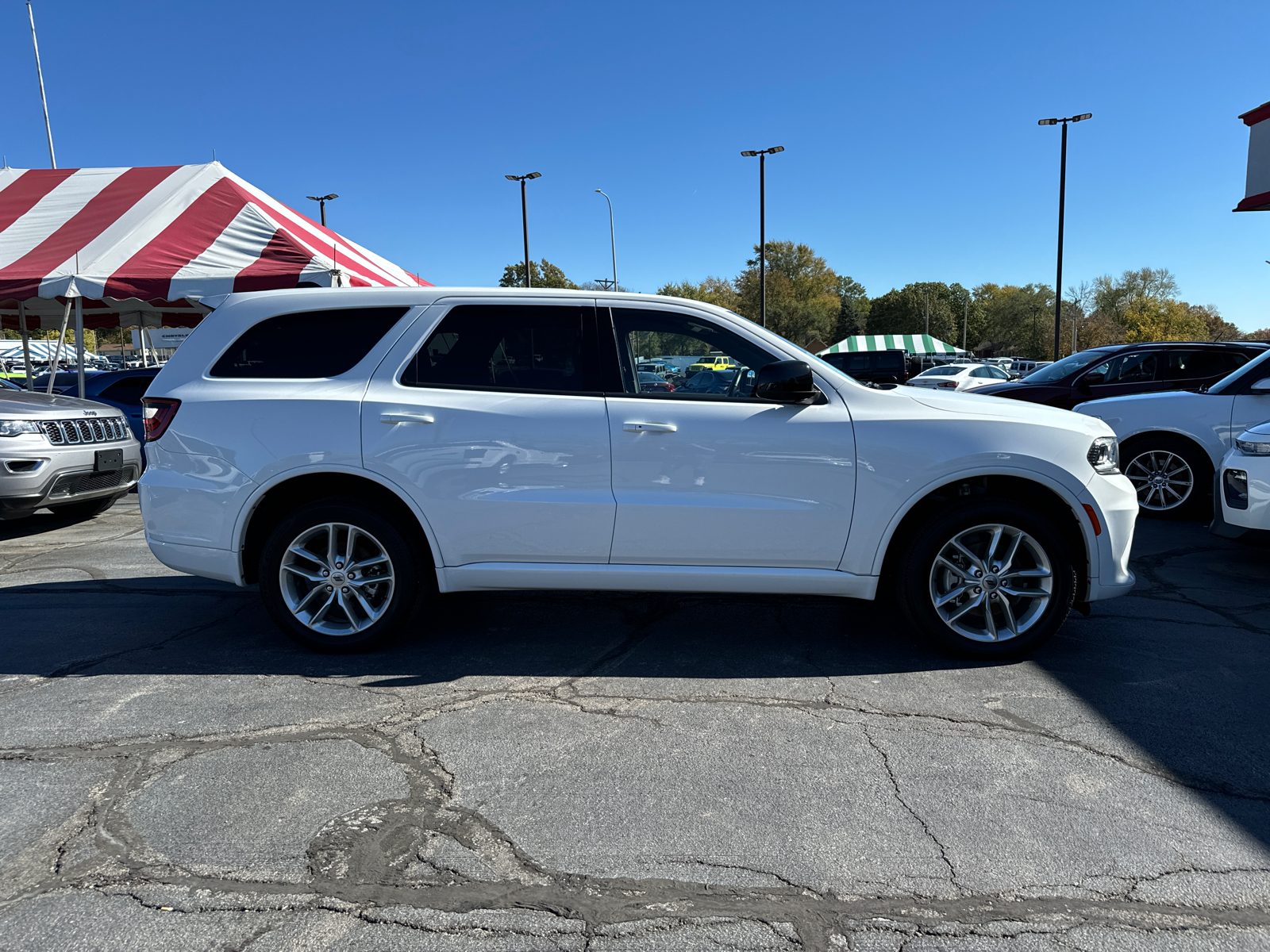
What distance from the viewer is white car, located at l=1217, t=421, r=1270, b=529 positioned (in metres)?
5.84

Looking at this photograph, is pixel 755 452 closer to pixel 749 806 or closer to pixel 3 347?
pixel 749 806

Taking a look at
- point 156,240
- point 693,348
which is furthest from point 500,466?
point 156,240

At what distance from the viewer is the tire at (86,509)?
8883mm

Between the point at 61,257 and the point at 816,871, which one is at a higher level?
the point at 61,257

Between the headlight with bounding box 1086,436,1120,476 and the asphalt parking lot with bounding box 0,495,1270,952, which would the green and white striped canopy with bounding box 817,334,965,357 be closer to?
the headlight with bounding box 1086,436,1120,476

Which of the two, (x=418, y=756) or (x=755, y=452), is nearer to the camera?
(x=418, y=756)

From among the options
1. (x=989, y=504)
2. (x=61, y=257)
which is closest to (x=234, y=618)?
(x=989, y=504)

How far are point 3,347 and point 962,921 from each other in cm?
8184

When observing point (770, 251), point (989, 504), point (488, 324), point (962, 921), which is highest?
point (770, 251)

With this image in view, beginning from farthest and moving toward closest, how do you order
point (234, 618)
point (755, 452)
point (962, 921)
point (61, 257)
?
point (61, 257) < point (234, 618) < point (755, 452) < point (962, 921)

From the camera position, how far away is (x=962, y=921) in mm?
2369

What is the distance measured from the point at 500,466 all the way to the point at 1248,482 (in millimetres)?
5124

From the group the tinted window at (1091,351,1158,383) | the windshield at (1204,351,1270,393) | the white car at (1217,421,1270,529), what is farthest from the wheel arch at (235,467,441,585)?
the tinted window at (1091,351,1158,383)

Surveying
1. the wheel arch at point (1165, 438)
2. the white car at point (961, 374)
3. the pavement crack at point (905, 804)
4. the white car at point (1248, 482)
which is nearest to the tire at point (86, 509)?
the pavement crack at point (905, 804)
